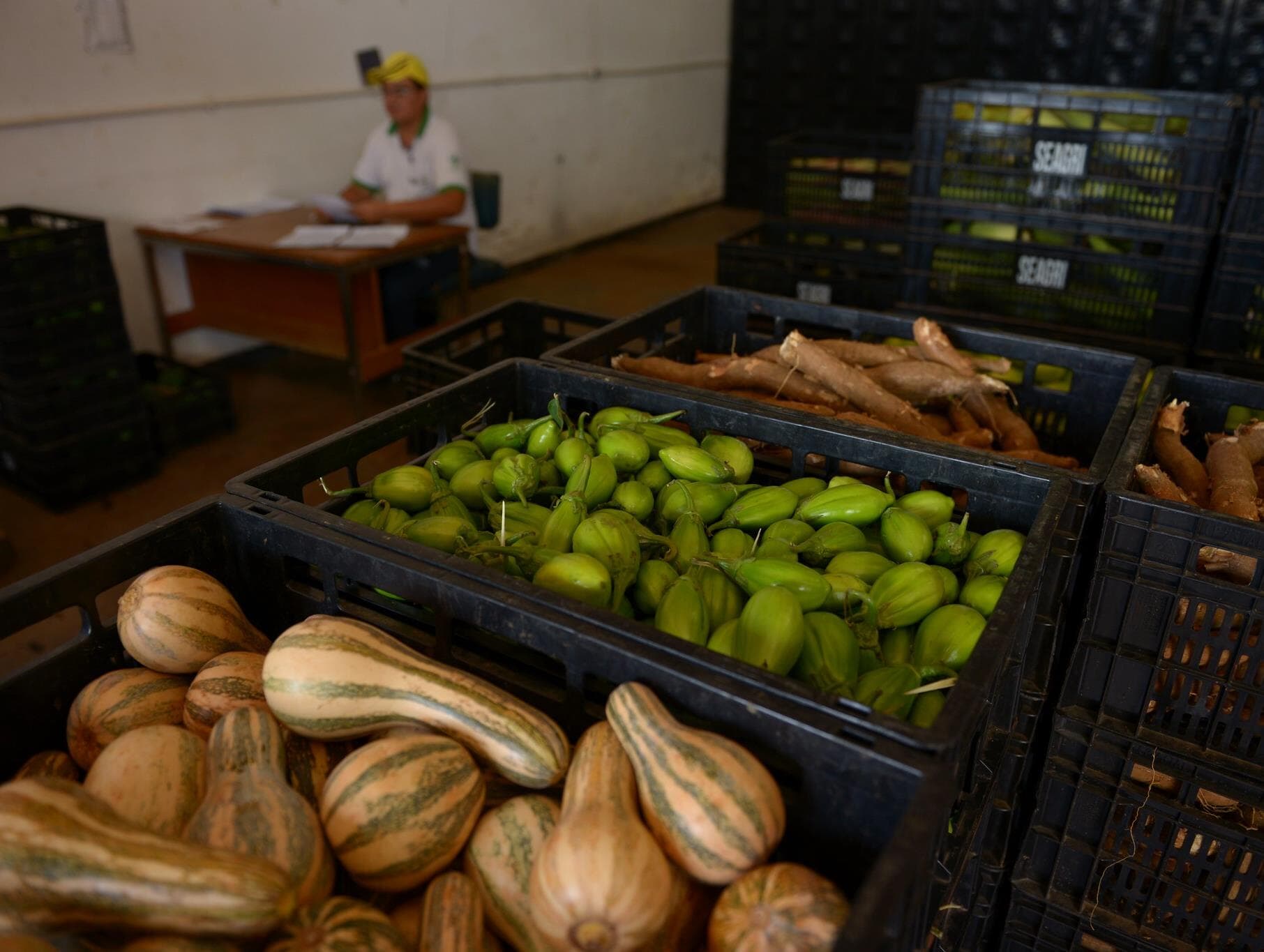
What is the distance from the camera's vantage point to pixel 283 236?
4074 mm

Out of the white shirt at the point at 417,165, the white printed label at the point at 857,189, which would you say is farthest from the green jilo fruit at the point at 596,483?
the white shirt at the point at 417,165

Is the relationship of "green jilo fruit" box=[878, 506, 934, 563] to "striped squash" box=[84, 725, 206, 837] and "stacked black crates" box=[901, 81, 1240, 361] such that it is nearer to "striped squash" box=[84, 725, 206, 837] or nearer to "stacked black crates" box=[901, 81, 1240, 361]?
"striped squash" box=[84, 725, 206, 837]

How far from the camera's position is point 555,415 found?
1612mm

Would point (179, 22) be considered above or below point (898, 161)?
above

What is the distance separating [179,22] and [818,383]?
153 inches

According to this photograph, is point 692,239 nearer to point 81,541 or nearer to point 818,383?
point 81,541

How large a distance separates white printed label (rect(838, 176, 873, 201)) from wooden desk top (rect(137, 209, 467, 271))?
1744 millimetres

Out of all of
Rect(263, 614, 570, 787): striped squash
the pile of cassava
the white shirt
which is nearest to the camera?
Rect(263, 614, 570, 787): striped squash

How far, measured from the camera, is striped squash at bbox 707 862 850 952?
760 mm

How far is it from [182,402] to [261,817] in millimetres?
3661

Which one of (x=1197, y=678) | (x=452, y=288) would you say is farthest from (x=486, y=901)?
(x=452, y=288)

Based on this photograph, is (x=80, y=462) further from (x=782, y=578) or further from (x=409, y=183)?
(x=782, y=578)

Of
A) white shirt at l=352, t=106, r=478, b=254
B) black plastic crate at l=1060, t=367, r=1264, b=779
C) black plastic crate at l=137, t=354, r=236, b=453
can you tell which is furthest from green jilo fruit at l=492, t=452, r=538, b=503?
white shirt at l=352, t=106, r=478, b=254

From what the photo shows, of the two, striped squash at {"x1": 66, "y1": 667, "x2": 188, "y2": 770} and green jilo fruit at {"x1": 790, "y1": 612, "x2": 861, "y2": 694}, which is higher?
green jilo fruit at {"x1": 790, "y1": 612, "x2": 861, "y2": 694}
